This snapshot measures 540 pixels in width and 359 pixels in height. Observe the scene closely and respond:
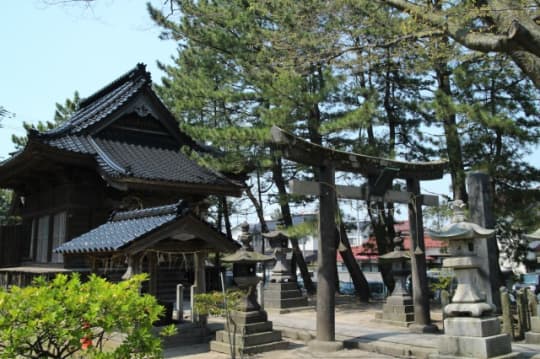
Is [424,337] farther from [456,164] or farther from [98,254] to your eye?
[98,254]

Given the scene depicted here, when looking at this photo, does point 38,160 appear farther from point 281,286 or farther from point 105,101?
point 281,286

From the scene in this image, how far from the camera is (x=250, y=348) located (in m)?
9.02

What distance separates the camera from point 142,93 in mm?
17312

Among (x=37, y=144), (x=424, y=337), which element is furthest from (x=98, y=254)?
(x=424, y=337)

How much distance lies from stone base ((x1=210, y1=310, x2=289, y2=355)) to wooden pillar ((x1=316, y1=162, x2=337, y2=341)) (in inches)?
38.6

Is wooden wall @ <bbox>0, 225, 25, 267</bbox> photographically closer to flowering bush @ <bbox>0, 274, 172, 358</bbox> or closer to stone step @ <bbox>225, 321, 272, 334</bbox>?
stone step @ <bbox>225, 321, 272, 334</bbox>

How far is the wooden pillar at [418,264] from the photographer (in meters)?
10.8

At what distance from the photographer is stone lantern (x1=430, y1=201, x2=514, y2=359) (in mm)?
7109

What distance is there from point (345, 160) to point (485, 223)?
4193 millimetres

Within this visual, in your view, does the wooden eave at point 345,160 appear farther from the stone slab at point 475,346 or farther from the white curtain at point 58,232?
the white curtain at point 58,232

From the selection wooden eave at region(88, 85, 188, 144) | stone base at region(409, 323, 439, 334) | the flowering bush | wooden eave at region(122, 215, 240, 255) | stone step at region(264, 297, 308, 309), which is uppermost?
wooden eave at region(88, 85, 188, 144)

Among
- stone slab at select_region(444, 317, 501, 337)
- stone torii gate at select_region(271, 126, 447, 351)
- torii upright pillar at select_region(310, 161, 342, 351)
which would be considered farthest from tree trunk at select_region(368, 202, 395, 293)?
stone slab at select_region(444, 317, 501, 337)

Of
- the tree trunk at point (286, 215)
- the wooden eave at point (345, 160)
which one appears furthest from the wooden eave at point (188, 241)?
the tree trunk at point (286, 215)

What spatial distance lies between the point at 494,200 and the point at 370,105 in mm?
5143
